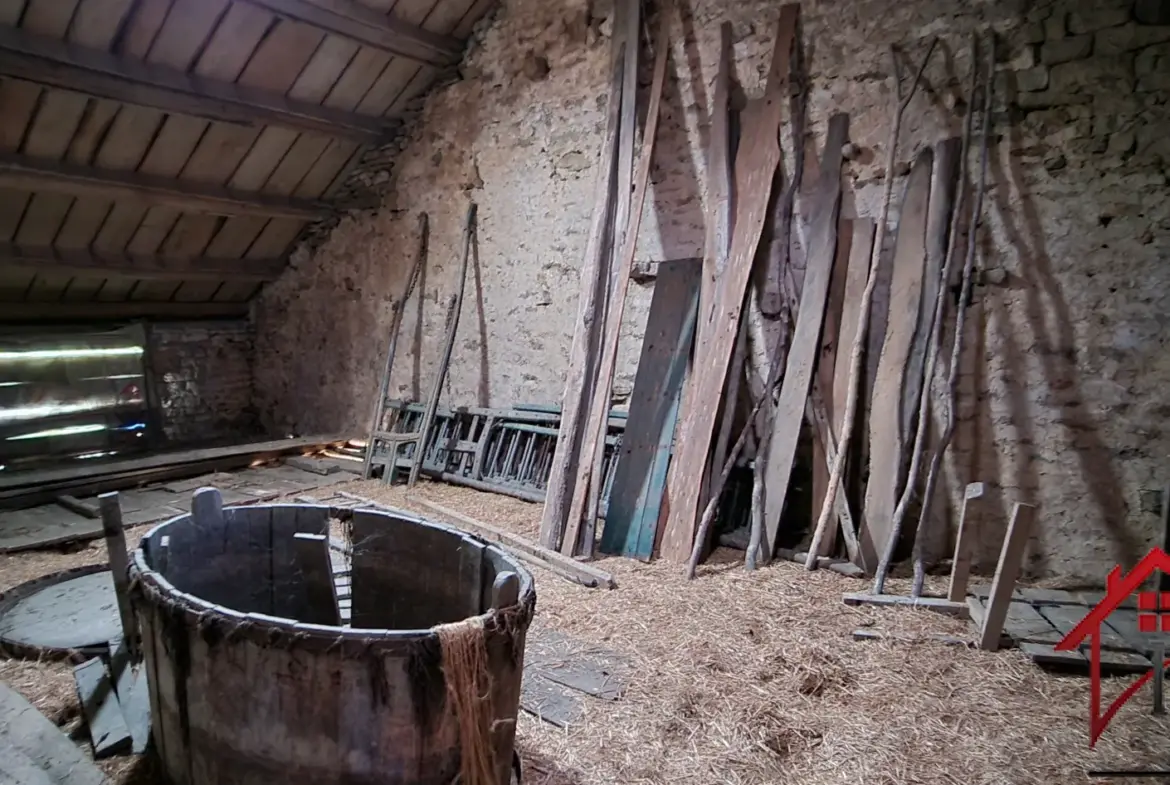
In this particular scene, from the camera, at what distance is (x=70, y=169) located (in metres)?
4.75

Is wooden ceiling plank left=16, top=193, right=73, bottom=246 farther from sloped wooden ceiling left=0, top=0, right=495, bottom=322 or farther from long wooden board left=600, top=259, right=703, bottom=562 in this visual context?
long wooden board left=600, top=259, right=703, bottom=562

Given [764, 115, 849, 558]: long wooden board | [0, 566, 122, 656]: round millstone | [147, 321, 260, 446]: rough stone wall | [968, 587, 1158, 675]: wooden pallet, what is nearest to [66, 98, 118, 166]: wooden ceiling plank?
[147, 321, 260, 446]: rough stone wall

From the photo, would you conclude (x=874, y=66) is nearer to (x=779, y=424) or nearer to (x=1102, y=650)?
(x=779, y=424)

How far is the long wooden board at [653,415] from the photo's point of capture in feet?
12.3

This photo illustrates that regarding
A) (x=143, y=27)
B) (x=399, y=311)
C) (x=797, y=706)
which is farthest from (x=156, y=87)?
(x=797, y=706)

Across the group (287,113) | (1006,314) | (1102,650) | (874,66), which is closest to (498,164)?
(287,113)

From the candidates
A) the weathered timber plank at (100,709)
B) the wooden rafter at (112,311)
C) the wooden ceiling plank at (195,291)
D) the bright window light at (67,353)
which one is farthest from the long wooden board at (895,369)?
the bright window light at (67,353)

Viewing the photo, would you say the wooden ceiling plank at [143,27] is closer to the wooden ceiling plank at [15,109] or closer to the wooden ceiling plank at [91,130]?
the wooden ceiling plank at [91,130]

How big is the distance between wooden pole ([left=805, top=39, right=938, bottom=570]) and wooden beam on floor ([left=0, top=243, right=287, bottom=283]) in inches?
212

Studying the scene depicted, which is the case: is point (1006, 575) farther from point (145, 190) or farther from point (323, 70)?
point (145, 190)

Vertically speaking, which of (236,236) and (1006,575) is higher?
(236,236)

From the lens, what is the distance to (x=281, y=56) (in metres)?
4.83

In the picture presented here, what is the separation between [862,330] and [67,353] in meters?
6.30

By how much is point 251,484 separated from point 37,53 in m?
2.81
